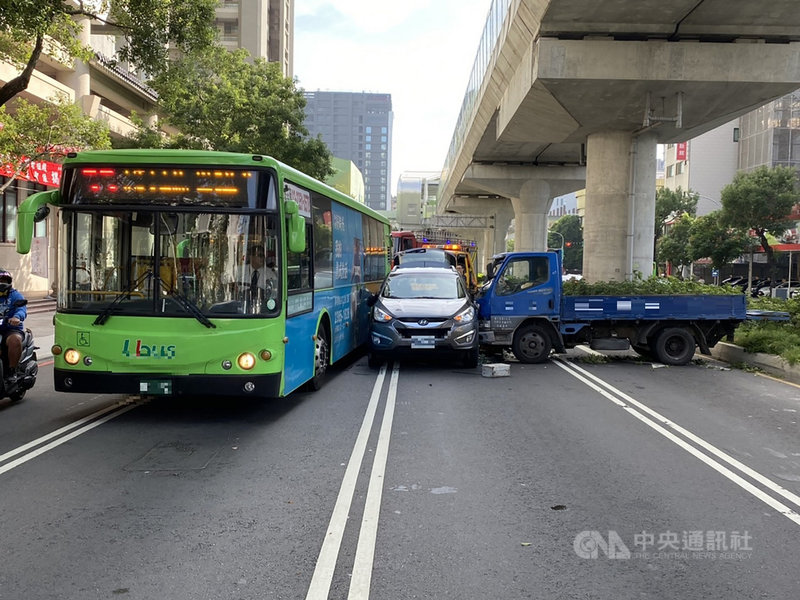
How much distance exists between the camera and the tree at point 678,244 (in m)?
53.3

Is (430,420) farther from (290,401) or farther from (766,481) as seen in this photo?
(766,481)

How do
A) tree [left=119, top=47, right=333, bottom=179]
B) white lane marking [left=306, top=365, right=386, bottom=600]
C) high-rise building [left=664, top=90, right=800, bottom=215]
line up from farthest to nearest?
1. high-rise building [left=664, top=90, right=800, bottom=215]
2. tree [left=119, top=47, right=333, bottom=179]
3. white lane marking [left=306, top=365, right=386, bottom=600]

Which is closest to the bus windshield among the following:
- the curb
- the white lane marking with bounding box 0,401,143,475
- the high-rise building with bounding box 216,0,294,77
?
the white lane marking with bounding box 0,401,143,475

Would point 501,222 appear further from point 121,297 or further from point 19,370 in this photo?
point 121,297

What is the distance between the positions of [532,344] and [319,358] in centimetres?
492

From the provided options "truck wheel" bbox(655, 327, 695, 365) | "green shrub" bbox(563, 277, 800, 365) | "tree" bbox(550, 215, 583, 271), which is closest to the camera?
"green shrub" bbox(563, 277, 800, 365)

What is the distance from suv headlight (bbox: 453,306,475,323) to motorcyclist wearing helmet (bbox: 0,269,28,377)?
6454mm

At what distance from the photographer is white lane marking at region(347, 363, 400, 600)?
12.2 ft

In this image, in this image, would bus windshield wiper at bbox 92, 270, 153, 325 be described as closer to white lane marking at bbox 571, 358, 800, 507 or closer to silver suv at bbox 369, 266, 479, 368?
silver suv at bbox 369, 266, 479, 368

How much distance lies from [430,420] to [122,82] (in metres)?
29.5

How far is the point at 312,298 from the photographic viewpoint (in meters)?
8.92

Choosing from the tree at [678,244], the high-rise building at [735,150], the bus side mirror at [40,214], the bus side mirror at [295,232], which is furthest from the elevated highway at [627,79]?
the high-rise building at [735,150]

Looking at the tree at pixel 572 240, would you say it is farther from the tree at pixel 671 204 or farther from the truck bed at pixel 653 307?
the truck bed at pixel 653 307

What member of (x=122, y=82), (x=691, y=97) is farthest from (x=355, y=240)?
(x=122, y=82)
